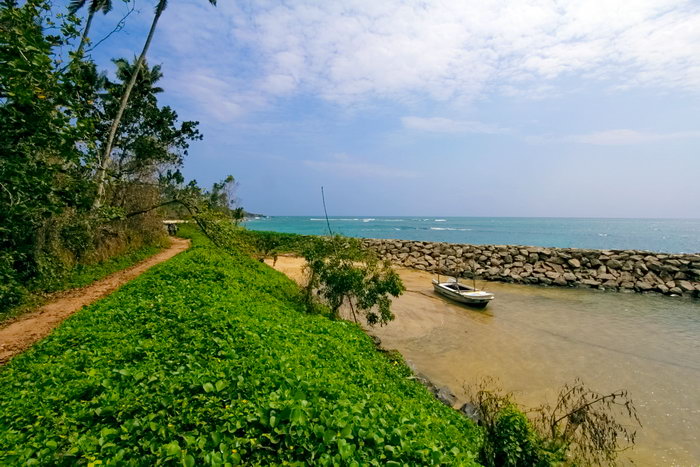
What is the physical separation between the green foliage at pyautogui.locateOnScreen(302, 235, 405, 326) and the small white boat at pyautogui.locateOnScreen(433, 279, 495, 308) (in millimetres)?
7132

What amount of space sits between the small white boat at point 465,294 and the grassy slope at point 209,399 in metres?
11.6

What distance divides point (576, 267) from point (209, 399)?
29.2 m

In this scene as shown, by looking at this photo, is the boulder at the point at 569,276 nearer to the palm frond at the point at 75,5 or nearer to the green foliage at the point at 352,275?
the green foliage at the point at 352,275

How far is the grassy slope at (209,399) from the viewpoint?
343 centimetres

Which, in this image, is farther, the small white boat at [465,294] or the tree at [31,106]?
the small white boat at [465,294]

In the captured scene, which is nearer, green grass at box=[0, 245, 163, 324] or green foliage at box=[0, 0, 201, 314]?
green foliage at box=[0, 0, 201, 314]

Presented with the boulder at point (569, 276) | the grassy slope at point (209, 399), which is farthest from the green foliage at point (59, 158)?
the boulder at point (569, 276)

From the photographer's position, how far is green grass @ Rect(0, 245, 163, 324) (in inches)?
415

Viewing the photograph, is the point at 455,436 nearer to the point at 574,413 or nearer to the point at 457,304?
the point at 574,413

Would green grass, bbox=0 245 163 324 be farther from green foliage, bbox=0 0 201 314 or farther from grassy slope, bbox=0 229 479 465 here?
grassy slope, bbox=0 229 479 465

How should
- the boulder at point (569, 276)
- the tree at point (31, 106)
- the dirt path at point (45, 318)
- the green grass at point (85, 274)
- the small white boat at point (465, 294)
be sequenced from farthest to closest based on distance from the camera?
the boulder at point (569, 276)
the small white boat at point (465, 294)
the green grass at point (85, 274)
the dirt path at point (45, 318)
the tree at point (31, 106)

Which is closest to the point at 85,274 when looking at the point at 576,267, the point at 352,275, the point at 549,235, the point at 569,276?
the point at 352,275

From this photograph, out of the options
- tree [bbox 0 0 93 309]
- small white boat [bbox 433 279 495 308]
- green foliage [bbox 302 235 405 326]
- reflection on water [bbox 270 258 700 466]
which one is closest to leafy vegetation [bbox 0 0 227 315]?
tree [bbox 0 0 93 309]

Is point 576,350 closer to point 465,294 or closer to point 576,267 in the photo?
point 465,294
